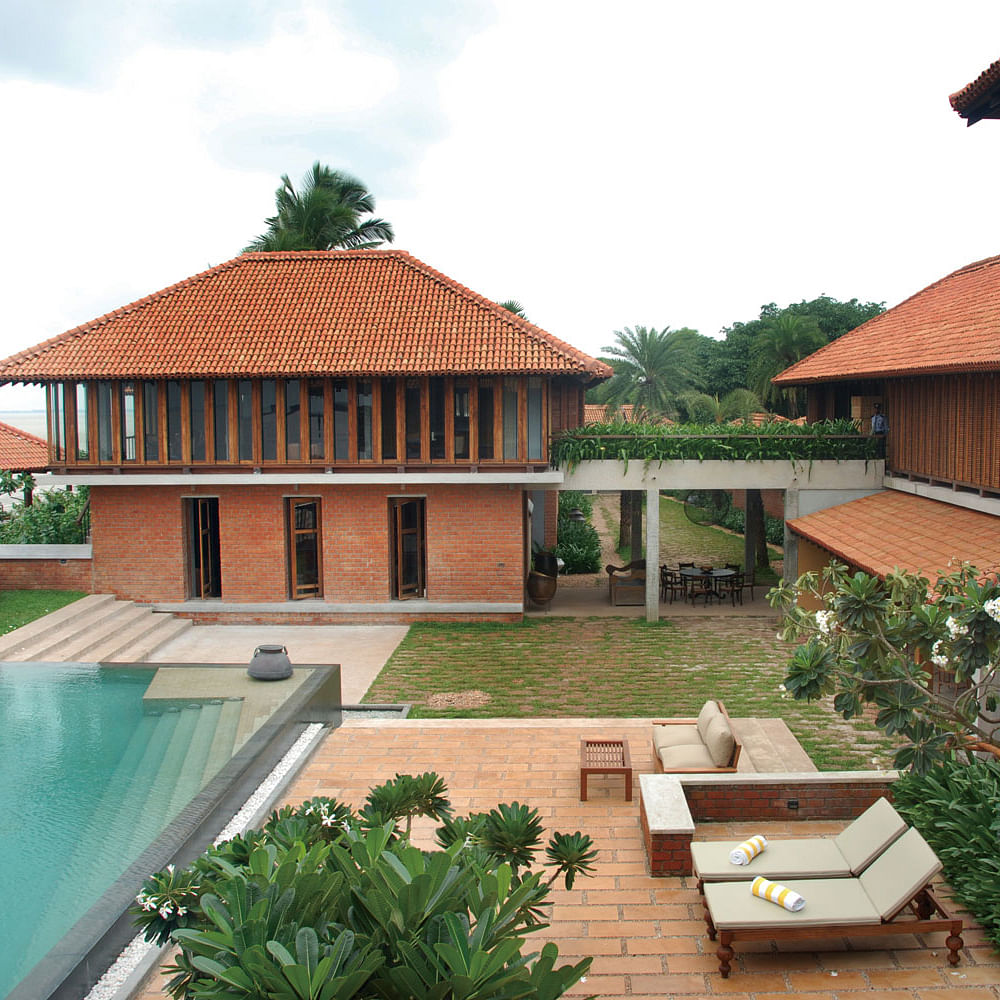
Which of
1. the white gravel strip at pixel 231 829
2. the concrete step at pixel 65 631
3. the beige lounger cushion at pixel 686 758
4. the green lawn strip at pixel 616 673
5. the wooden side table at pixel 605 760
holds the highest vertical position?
the beige lounger cushion at pixel 686 758

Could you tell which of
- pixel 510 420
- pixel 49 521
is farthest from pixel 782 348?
pixel 49 521

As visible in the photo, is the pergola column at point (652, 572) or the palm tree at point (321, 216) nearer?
the pergola column at point (652, 572)

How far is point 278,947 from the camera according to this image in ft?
12.6

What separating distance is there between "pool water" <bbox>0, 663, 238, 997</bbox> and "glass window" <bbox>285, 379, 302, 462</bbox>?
23.1 feet

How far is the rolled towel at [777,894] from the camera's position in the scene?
23.4 ft

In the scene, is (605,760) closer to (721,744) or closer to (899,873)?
(721,744)

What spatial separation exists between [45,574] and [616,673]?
12749 millimetres

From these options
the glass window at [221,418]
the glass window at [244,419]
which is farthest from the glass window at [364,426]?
the glass window at [221,418]

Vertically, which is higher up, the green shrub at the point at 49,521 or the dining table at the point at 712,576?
the green shrub at the point at 49,521

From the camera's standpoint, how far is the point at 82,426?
20938 millimetres

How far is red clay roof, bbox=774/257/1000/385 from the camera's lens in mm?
15852

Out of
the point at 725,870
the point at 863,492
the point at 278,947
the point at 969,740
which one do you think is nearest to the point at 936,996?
the point at 725,870

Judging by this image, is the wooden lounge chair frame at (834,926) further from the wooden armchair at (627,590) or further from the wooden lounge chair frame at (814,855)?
the wooden armchair at (627,590)

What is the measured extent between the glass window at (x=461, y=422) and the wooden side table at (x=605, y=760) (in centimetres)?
1031
